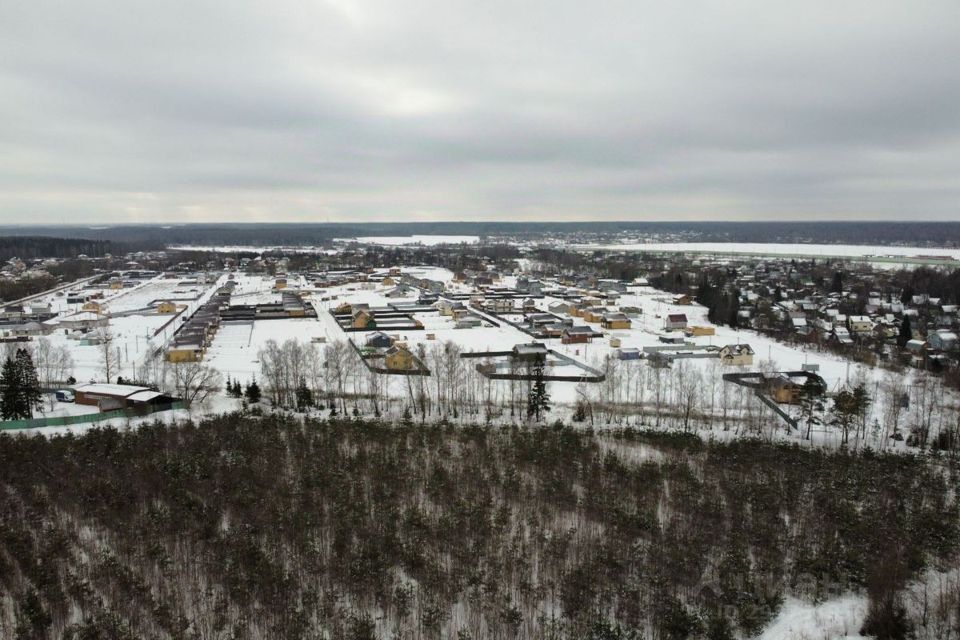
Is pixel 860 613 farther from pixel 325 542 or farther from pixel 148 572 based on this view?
pixel 148 572

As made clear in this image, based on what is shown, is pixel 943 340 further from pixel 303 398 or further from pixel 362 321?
pixel 362 321

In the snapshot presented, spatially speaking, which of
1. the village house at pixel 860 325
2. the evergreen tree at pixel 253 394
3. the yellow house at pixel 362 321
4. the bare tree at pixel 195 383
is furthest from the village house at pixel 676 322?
the bare tree at pixel 195 383

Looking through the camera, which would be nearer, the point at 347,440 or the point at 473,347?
the point at 347,440

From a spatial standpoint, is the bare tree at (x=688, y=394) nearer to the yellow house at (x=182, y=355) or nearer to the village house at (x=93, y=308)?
the yellow house at (x=182, y=355)

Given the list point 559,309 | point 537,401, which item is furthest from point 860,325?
point 537,401

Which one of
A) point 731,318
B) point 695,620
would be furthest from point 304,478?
point 731,318

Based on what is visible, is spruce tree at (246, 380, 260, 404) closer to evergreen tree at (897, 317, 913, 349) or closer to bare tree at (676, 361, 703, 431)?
bare tree at (676, 361, 703, 431)
